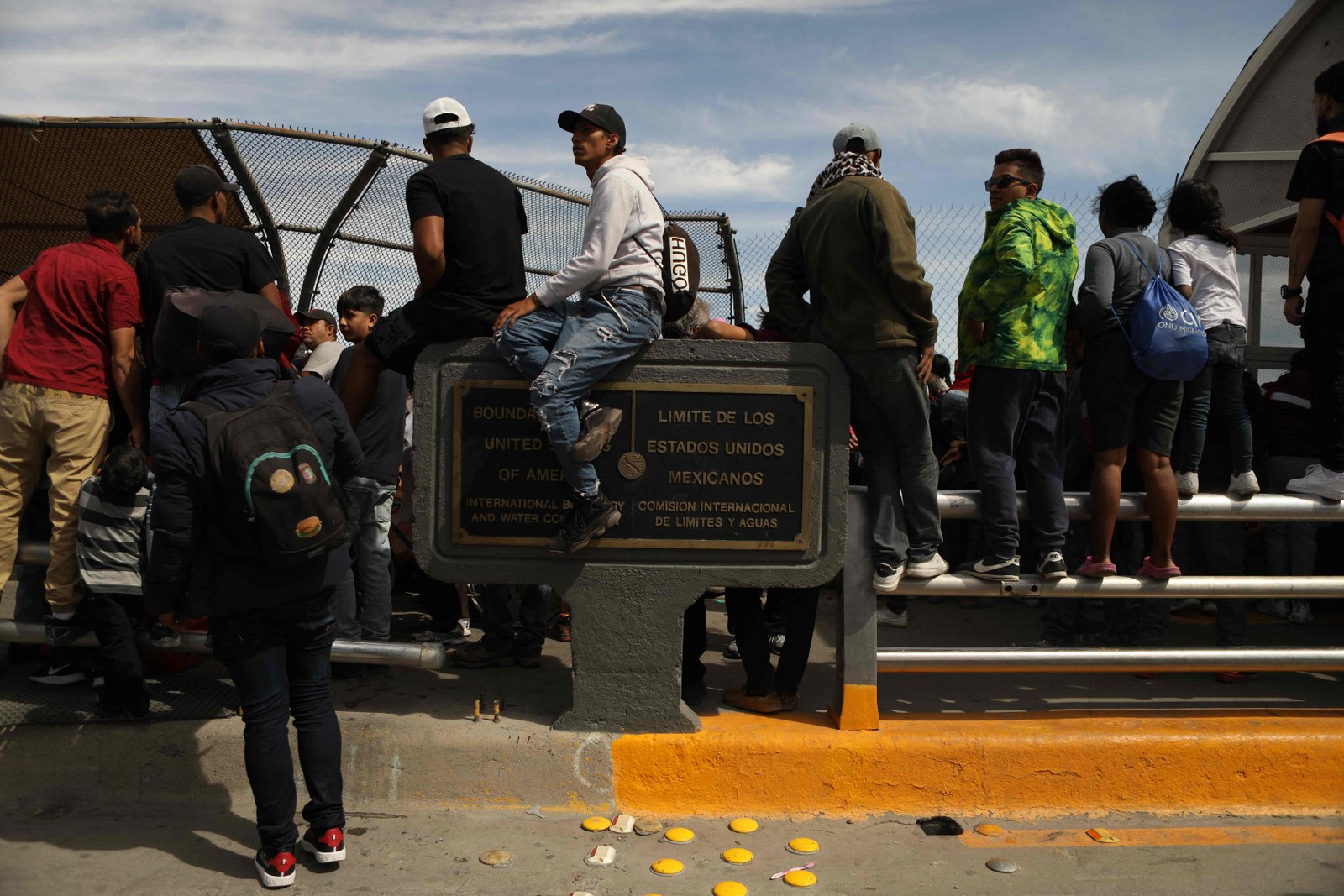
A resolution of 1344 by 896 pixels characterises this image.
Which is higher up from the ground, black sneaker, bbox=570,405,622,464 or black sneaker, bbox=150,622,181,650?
black sneaker, bbox=570,405,622,464

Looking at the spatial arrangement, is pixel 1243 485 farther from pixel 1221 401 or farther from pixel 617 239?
pixel 617 239

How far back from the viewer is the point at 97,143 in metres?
5.55

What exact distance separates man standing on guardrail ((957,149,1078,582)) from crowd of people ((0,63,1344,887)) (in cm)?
1

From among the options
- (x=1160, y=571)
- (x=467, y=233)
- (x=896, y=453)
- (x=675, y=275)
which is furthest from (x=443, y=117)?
(x=1160, y=571)

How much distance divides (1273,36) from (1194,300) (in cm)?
492

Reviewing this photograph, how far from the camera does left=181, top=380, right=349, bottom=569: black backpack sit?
3.20 m

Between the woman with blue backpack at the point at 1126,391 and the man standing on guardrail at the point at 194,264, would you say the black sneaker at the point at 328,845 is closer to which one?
the man standing on guardrail at the point at 194,264

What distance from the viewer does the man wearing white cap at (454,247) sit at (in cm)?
398

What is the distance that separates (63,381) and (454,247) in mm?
1742

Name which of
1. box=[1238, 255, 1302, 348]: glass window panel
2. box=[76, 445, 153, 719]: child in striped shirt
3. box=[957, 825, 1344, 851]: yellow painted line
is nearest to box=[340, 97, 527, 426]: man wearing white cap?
A: box=[76, 445, 153, 719]: child in striped shirt

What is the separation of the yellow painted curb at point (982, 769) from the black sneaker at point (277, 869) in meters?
1.16

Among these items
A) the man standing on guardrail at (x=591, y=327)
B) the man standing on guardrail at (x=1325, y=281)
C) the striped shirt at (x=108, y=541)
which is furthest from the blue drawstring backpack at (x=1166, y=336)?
the striped shirt at (x=108, y=541)

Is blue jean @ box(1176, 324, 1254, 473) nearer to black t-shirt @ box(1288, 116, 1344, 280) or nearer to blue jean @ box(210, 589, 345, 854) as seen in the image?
black t-shirt @ box(1288, 116, 1344, 280)

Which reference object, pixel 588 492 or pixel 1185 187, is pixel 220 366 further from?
pixel 1185 187
